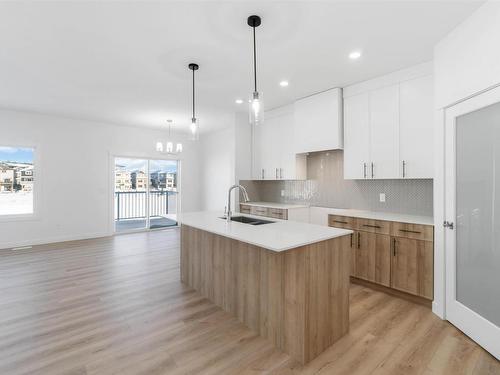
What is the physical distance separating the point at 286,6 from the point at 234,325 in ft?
9.22

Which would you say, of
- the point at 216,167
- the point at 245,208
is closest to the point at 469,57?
the point at 245,208

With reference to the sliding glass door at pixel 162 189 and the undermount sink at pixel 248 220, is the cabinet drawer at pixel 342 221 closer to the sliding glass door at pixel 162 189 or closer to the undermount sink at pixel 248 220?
the undermount sink at pixel 248 220

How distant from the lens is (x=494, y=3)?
1.98m

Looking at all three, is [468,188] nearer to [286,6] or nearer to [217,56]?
[286,6]

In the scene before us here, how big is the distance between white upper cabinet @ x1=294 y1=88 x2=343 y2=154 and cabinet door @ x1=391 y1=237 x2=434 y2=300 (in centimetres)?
166

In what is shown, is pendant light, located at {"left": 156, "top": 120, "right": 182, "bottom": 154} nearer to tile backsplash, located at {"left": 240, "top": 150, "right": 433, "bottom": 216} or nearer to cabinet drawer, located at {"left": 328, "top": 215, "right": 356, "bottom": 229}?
tile backsplash, located at {"left": 240, "top": 150, "right": 433, "bottom": 216}

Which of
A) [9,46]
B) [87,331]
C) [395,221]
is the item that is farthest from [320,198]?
[9,46]

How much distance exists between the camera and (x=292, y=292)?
195 cm

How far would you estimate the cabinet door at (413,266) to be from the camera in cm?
273

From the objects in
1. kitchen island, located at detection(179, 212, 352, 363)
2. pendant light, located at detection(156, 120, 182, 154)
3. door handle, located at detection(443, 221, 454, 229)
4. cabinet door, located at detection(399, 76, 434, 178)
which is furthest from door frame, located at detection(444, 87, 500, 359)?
pendant light, located at detection(156, 120, 182, 154)

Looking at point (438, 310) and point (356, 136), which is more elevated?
point (356, 136)

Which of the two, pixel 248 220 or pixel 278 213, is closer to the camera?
pixel 248 220

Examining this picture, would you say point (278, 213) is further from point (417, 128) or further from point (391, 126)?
point (417, 128)

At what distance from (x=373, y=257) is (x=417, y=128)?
165 centimetres
